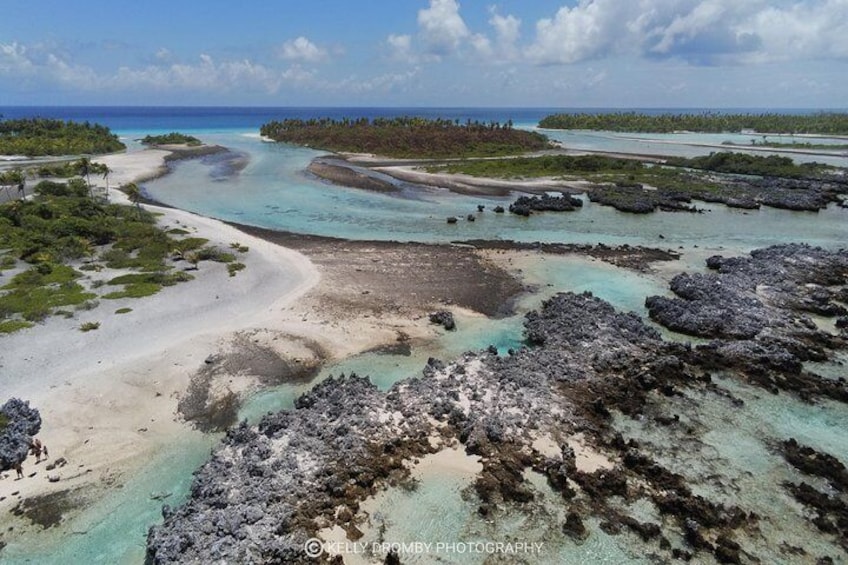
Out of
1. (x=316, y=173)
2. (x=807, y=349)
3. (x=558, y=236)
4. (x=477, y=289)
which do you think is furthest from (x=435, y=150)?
(x=807, y=349)

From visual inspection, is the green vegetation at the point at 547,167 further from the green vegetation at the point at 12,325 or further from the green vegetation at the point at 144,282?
the green vegetation at the point at 12,325

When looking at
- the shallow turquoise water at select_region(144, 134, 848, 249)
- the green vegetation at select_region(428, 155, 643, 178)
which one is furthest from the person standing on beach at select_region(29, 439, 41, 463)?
the green vegetation at select_region(428, 155, 643, 178)

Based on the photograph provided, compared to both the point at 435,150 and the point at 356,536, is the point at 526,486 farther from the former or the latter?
the point at 435,150

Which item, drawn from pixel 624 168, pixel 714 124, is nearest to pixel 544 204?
pixel 624 168

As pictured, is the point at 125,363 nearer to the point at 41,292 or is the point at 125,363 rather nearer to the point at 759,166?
the point at 41,292

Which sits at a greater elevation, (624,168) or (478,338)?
(624,168)

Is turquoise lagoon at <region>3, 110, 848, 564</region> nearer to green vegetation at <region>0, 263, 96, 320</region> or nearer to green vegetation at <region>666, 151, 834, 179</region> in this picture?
green vegetation at <region>0, 263, 96, 320</region>
